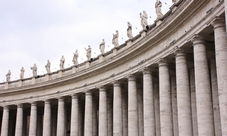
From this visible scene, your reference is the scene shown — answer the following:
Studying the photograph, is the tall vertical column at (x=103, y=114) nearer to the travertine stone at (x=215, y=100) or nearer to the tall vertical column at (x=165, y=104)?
the tall vertical column at (x=165, y=104)

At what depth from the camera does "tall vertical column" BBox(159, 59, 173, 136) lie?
168ft

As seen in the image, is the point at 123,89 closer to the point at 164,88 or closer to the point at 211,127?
the point at 164,88

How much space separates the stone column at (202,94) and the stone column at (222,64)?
4.05 meters

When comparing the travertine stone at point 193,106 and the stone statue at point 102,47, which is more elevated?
the stone statue at point 102,47

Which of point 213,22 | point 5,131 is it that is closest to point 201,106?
point 213,22

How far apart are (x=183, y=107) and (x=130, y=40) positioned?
23.2 metres

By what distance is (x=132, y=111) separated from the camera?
6162 centimetres

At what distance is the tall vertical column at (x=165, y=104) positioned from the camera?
51.3 metres

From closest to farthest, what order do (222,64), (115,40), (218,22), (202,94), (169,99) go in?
(222,64)
(218,22)
(202,94)
(169,99)
(115,40)

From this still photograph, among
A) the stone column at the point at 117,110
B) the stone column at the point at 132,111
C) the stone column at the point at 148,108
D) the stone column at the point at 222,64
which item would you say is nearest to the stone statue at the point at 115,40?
the stone column at the point at 117,110

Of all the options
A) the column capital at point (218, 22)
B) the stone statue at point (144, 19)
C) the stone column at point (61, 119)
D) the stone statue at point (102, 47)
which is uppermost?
the stone statue at point (144, 19)

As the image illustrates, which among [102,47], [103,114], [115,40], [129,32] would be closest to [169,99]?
[129,32]

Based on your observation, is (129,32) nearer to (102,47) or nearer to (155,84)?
(102,47)

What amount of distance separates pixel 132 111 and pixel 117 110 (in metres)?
5.21
